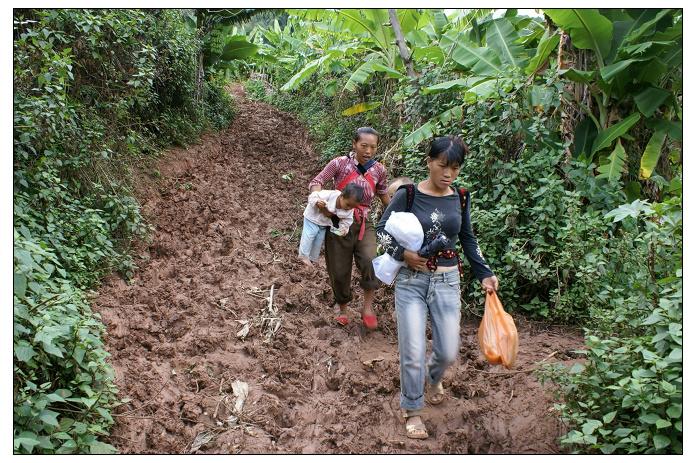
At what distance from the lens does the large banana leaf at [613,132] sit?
5347mm

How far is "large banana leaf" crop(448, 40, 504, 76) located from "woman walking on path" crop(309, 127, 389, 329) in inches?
112

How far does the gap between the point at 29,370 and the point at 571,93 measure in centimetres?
578

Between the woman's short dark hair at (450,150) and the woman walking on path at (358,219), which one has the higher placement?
the woman's short dark hair at (450,150)

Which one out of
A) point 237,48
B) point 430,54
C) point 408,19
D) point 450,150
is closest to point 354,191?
point 450,150

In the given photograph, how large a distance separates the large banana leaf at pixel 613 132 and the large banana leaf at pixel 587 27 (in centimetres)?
70

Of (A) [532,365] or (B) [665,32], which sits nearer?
(A) [532,365]

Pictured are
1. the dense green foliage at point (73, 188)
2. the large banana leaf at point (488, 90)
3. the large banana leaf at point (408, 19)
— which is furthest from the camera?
the large banana leaf at point (408, 19)

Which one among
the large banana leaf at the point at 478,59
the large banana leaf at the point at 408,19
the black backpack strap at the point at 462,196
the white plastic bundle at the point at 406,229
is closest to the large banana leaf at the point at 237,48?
the large banana leaf at the point at 408,19

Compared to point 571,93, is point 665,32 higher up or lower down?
higher up

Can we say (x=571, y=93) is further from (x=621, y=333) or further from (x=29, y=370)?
(x=29, y=370)

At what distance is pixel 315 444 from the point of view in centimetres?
346

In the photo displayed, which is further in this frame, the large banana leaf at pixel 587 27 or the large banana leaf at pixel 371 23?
the large banana leaf at pixel 371 23

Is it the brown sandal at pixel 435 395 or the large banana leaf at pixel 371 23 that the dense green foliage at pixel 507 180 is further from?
the brown sandal at pixel 435 395
